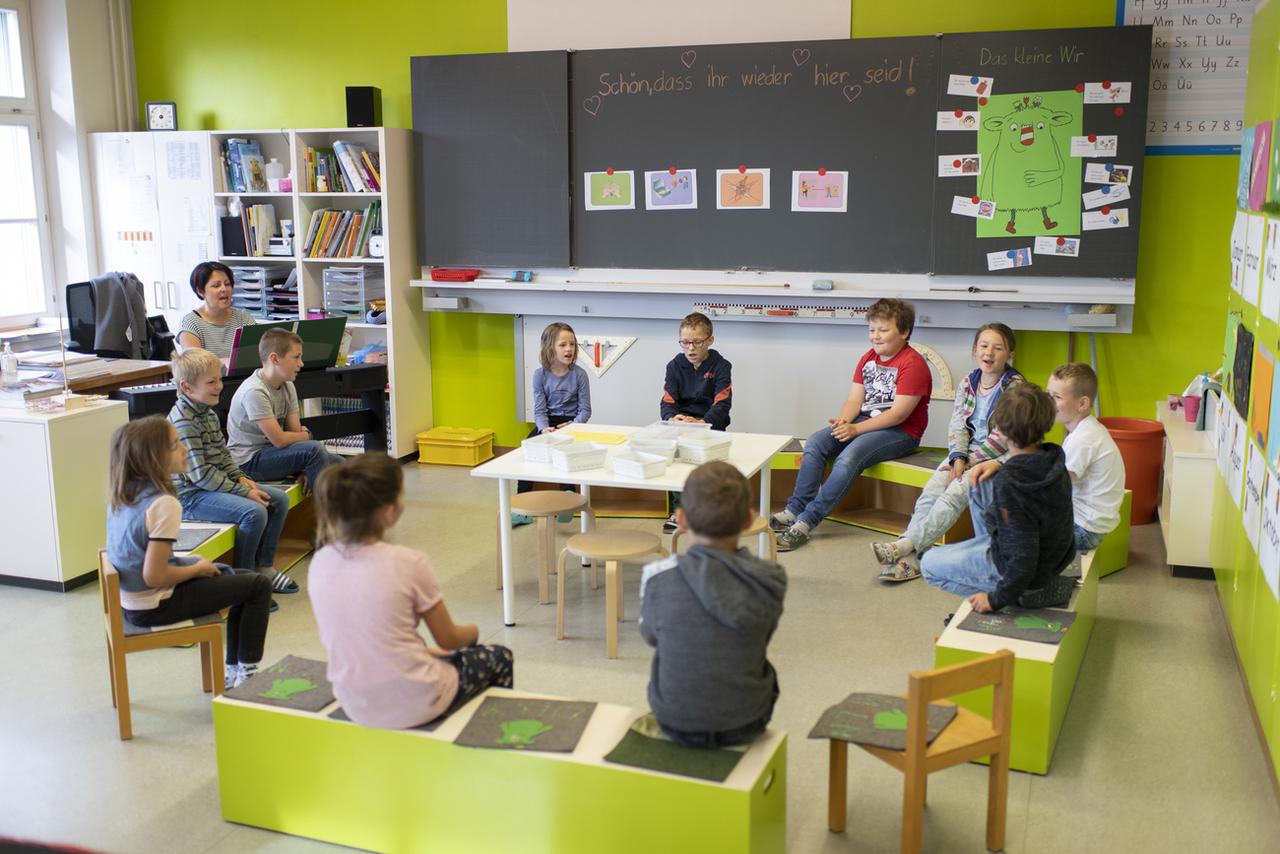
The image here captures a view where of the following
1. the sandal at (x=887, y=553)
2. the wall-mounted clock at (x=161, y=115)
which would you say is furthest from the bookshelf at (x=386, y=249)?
the sandal at (x=887, y=553)

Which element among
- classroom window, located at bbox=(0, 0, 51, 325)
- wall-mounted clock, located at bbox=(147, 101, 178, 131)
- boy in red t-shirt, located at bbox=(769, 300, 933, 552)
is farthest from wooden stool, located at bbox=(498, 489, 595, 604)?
classroom window, located at bbox=(0, 0, 51, 325)

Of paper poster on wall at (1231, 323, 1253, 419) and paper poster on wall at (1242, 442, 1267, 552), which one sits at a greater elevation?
paper poster on wall at (1231, 323, 1253, 419)

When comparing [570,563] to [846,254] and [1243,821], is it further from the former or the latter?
[1243,821]

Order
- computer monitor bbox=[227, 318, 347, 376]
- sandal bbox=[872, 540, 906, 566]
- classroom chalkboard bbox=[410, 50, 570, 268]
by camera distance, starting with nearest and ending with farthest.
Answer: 1. sandal bbox=[872, 540, 906, 566]
2. computer monitor bbox=[227, 318, 347, 376]
3. classroom chalkboard bbox=[410, 50, 570, 268]

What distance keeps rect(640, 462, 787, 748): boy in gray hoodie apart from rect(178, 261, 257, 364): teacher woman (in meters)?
3.58

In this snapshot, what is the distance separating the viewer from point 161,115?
727 centimetres

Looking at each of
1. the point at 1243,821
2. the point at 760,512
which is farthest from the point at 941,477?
the point at 1243,821

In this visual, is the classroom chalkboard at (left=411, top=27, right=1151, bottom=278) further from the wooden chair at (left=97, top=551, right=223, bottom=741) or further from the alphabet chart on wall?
the wooden chair at (left=97, top=551, right=223, bottom=741)

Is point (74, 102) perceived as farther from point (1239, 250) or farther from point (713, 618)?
point (1239, 250)

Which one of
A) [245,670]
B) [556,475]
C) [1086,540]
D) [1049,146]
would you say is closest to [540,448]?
[556,475]

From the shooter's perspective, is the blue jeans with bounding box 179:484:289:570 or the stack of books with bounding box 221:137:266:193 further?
the stack of books with bounding box 221:137:266:193

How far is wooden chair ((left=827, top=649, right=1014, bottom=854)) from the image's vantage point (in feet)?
8.76

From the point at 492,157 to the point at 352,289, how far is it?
116 cm

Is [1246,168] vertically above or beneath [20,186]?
Result: beneath
